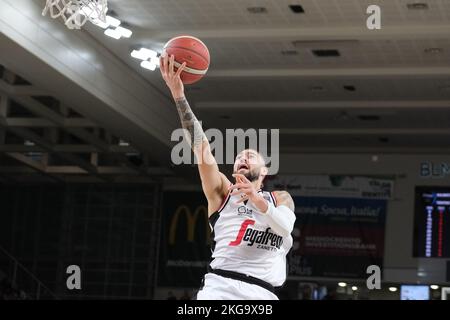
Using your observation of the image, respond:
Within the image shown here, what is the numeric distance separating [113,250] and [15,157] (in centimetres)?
341

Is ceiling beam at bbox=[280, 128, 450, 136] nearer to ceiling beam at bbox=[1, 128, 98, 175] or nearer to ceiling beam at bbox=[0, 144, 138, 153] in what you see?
ceiling beam at bbox=[0, 144, 138, 153]

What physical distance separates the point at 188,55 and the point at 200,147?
2.68ft

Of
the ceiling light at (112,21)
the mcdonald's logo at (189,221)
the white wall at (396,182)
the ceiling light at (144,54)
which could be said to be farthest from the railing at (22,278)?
the ceiling light at (112,21)

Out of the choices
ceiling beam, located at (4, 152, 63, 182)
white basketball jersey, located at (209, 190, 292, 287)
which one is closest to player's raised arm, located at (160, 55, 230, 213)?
white basketball jersey, located at (209, 190, 292, 287)

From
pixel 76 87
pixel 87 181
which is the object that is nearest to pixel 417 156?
pixel 87 181

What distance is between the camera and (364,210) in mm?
21000

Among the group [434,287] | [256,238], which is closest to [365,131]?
[434,287]

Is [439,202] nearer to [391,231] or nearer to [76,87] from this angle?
[391,231]

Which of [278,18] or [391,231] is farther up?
[278,18]

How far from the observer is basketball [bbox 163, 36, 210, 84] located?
6.26 m

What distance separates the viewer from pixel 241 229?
5.65m

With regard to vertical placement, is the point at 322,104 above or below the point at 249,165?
above

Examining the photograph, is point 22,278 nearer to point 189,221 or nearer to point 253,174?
point 189,221

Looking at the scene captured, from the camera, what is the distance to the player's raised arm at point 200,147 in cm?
575
